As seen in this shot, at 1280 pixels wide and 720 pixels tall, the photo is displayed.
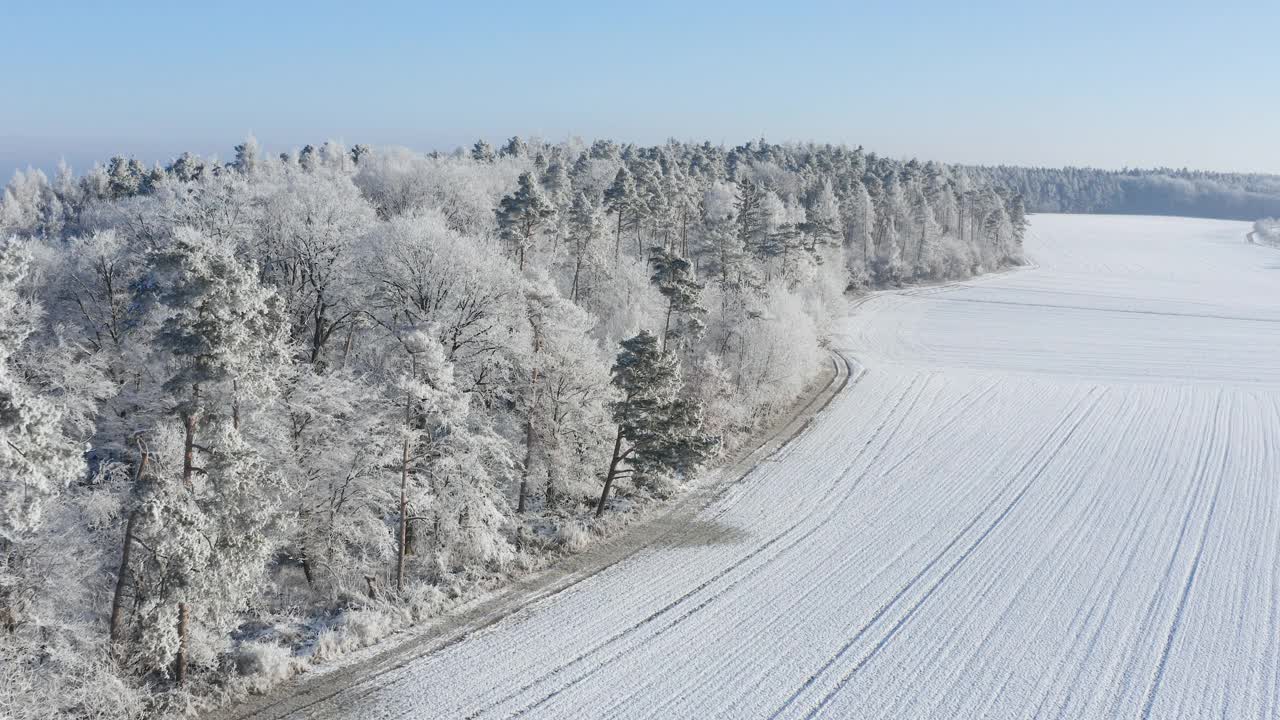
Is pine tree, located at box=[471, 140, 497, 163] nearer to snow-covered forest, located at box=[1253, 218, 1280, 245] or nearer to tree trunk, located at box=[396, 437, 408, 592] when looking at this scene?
tree trunk, located at box=[396, 437, 408, 592]

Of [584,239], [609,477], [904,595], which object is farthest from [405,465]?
[584,239]

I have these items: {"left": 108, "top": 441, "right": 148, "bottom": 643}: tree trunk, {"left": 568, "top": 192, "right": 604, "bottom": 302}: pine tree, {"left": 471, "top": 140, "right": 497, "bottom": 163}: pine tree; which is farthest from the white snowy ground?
{"left": 471, "top": 140, "right": 497, "bottom": 163}: pine tree

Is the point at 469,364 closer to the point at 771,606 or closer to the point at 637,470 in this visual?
the point at 637,470

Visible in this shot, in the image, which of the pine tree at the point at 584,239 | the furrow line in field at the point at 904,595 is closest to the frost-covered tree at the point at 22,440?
the furrow line in field at the point at 904,595

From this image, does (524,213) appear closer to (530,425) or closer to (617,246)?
(530,425)

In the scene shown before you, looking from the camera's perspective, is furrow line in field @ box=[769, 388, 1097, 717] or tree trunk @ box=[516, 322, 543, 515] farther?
tree trunk @ box=[516, 322, 543, 515]

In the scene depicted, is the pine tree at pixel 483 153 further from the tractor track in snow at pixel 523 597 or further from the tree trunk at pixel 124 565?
the tree trunk at pixel 124 565
